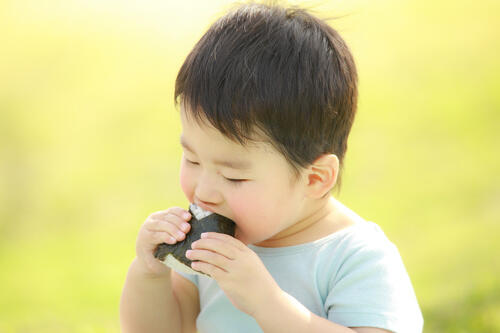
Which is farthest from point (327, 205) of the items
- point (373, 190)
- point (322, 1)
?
point (373, 190)

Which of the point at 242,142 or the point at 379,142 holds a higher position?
the point at 242,142

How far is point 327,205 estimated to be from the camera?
6.93 feet

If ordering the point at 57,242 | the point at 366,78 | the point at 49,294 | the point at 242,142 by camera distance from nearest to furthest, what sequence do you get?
the point at 242,142 → the point at 49,294 → the point at 57,242 → the point at 366,78

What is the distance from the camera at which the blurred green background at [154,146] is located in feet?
13.2

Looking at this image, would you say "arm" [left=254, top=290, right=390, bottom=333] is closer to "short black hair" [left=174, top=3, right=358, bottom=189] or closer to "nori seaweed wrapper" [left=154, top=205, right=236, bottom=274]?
"nori seaweed wrapper" [left=154, top=205, right=236, bottom=274]

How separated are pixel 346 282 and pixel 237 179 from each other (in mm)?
406

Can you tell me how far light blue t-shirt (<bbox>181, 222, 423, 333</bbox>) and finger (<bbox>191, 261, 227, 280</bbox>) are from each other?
27cm

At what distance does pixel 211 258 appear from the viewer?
1834 millimetres

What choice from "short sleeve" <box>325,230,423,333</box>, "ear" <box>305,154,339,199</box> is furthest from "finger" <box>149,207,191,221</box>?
"short sleeve" <box>325,230,423,333</box>

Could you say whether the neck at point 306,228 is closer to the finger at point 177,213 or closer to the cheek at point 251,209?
the cheek at point 251,209

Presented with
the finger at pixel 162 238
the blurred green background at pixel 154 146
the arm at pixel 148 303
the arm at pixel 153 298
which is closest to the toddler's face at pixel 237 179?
the finger at pixel 162 238

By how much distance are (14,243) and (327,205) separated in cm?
→ 300

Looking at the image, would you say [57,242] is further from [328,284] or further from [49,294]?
[328,284]

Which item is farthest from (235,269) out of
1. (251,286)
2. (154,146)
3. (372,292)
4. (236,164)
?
(154,146)
